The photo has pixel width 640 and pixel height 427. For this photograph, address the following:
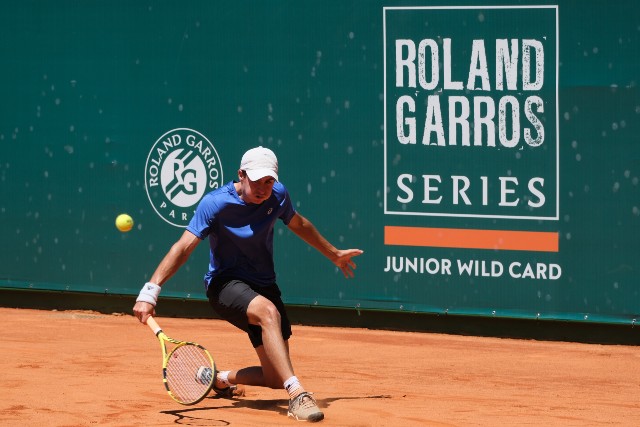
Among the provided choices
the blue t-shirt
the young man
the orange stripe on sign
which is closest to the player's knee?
the young man

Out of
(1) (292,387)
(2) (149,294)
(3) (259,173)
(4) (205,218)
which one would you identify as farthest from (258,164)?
(1) (292,387)

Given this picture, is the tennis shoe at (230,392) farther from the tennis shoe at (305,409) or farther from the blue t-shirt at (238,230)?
the tennis shoe at (305,409)

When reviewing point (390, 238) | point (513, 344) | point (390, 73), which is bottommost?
point (513, 344)

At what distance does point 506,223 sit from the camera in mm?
8492

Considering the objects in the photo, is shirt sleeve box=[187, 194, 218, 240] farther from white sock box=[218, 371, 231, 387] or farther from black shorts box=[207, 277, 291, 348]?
white sock box=[218, 371, 231, 387]

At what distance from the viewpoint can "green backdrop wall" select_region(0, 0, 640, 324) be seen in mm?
8281

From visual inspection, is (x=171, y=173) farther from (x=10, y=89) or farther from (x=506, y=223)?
(x=506, y=223)

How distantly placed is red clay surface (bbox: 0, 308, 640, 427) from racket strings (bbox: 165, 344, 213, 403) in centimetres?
9

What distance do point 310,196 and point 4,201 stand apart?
269 centimetres

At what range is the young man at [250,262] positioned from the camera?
5.87m

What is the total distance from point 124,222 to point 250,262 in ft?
11.2

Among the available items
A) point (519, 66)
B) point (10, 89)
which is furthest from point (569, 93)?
point (10, 89)

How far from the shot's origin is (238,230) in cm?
613

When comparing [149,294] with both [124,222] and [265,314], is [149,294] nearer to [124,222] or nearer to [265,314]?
[265,314]
